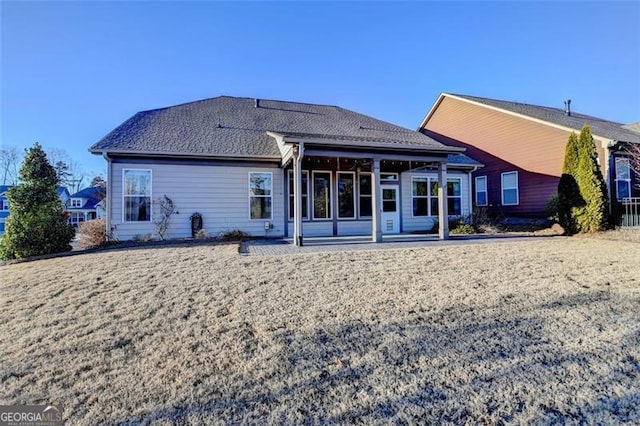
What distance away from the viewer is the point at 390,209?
44.8 feet

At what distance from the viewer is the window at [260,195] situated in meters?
12.0

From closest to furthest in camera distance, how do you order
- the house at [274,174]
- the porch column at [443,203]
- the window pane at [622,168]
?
1. the house at [274,174]
2. the porch column at [443,203]
3. the window pane at [622,168]

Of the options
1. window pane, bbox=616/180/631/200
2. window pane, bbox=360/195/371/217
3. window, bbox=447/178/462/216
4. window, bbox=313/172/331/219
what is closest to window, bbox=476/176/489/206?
window, bbox=447/178/462/216

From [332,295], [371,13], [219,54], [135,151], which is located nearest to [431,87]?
[371,13]

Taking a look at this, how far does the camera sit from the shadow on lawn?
259cm

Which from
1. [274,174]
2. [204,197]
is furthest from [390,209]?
[204,197]

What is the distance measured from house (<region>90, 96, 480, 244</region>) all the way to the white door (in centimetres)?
4

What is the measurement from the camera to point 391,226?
44.4 feet

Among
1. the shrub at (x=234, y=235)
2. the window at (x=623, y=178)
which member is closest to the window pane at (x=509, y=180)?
the window at (x=623, y=178)

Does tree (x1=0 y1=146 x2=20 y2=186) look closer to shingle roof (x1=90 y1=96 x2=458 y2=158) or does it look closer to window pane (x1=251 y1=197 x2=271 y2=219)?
shingle roof (x1=90 y1=96 x2=458 y2=158)

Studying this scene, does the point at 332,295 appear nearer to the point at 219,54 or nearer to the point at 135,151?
the point at 135,151

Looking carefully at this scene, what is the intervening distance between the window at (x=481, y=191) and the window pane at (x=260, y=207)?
12.8 meters

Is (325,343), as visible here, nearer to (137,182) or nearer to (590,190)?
(137,182)

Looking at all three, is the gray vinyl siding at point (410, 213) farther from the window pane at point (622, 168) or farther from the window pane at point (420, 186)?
the window pane at point (622, 168)
